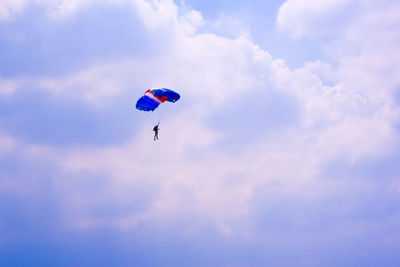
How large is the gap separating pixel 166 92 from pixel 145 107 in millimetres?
3138

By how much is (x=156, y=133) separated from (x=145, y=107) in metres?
4.37

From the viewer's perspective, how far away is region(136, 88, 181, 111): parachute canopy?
87.6 m

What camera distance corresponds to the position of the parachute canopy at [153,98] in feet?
287

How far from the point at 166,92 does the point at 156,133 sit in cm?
603

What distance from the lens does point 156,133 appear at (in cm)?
9106

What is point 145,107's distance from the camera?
8825 cm

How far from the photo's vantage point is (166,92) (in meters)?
87.9

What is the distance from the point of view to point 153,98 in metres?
87.7
